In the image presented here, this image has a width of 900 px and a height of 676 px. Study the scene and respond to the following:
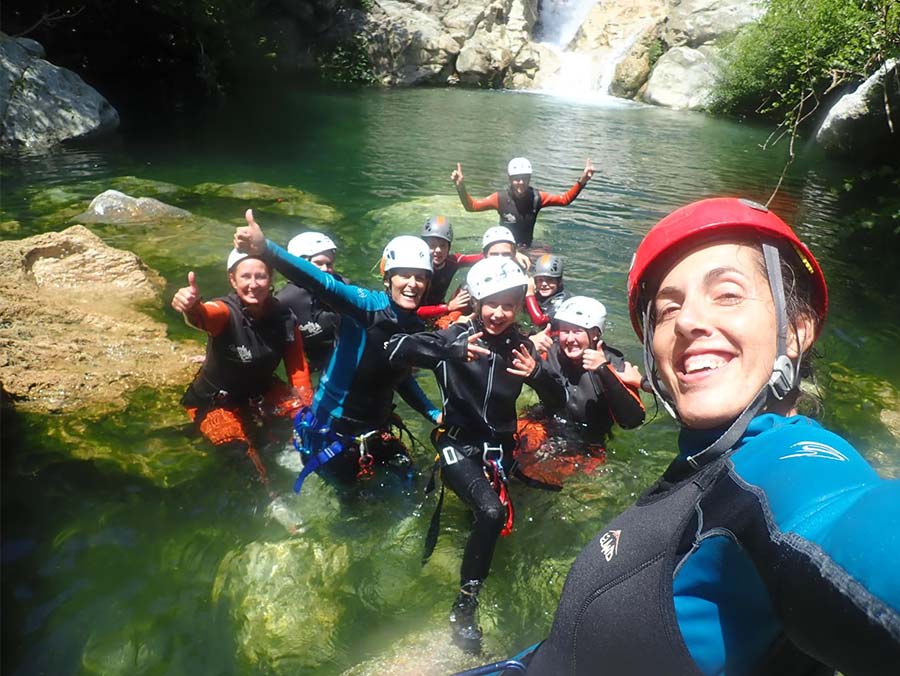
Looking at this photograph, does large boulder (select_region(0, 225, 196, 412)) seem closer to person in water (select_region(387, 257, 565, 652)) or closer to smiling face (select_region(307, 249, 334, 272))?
smiling face (select_region(307, 249, 334, 272))

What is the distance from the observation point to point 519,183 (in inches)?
357

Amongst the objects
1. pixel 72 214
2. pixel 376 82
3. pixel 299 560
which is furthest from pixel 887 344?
pixel 376 82

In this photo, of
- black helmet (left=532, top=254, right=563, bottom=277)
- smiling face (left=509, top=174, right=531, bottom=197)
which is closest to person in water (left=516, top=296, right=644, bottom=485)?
black helmet (left=532, top=254, right=563, bottom=277)

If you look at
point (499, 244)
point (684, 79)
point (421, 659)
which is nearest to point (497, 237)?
point (499, 244)

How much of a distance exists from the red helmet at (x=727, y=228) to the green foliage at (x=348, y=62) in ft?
117

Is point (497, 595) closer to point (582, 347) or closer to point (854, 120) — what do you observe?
point (582, 347)

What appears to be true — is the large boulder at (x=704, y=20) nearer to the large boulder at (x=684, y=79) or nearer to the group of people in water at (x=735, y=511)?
the large boulder at (x=684, y=79)

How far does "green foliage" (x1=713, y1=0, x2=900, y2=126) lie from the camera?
7887 millimetres

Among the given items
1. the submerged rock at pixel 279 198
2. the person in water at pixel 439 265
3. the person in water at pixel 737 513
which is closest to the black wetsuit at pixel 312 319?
the person in water at pixel 439 265

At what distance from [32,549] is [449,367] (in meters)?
3.20

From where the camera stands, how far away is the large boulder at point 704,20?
32.8 m

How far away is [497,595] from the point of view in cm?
412

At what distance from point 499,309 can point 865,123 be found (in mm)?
12917

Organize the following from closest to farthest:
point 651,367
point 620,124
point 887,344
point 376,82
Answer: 1. point 651,367
2. point 887,344
3. point 620,124
4. point 376,82
